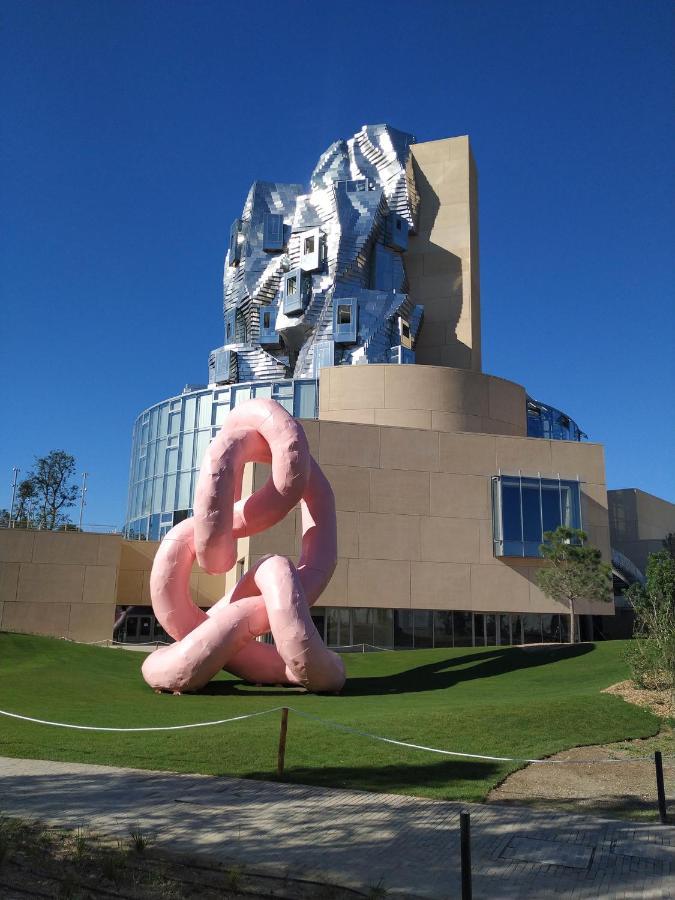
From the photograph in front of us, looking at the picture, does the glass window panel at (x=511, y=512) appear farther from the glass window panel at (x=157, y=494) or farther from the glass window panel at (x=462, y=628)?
the glass window panel at (x=157, y=494)

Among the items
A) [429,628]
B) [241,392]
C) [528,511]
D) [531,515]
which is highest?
[241,392]

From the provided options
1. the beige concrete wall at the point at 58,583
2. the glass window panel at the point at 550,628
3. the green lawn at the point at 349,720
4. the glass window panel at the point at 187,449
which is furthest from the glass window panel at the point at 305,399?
the green lawn at the point at 349,720

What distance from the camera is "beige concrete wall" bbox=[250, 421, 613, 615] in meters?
37.9

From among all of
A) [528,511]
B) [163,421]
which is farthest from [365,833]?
[163,421]

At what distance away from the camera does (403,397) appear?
45.3 meters

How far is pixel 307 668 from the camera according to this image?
61.8 ft

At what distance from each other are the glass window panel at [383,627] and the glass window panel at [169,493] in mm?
21080

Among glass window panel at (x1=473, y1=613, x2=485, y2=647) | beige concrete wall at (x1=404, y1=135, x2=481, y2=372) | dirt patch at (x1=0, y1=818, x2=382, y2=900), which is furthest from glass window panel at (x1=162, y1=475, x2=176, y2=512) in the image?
dirt patch at (x1=0, y1=818, x2=382, y2=900)

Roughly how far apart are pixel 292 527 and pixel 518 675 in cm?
1535

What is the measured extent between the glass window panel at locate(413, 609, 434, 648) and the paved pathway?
29.6 meters

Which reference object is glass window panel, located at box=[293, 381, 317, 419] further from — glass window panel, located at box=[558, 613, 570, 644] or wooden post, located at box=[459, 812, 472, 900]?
wooden post, located at box=[459, 812, 472, 900]

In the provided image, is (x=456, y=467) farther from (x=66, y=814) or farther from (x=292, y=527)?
(x=66, y=814)

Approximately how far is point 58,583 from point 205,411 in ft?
67.4

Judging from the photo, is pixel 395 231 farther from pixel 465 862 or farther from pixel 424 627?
pixel 465 862
